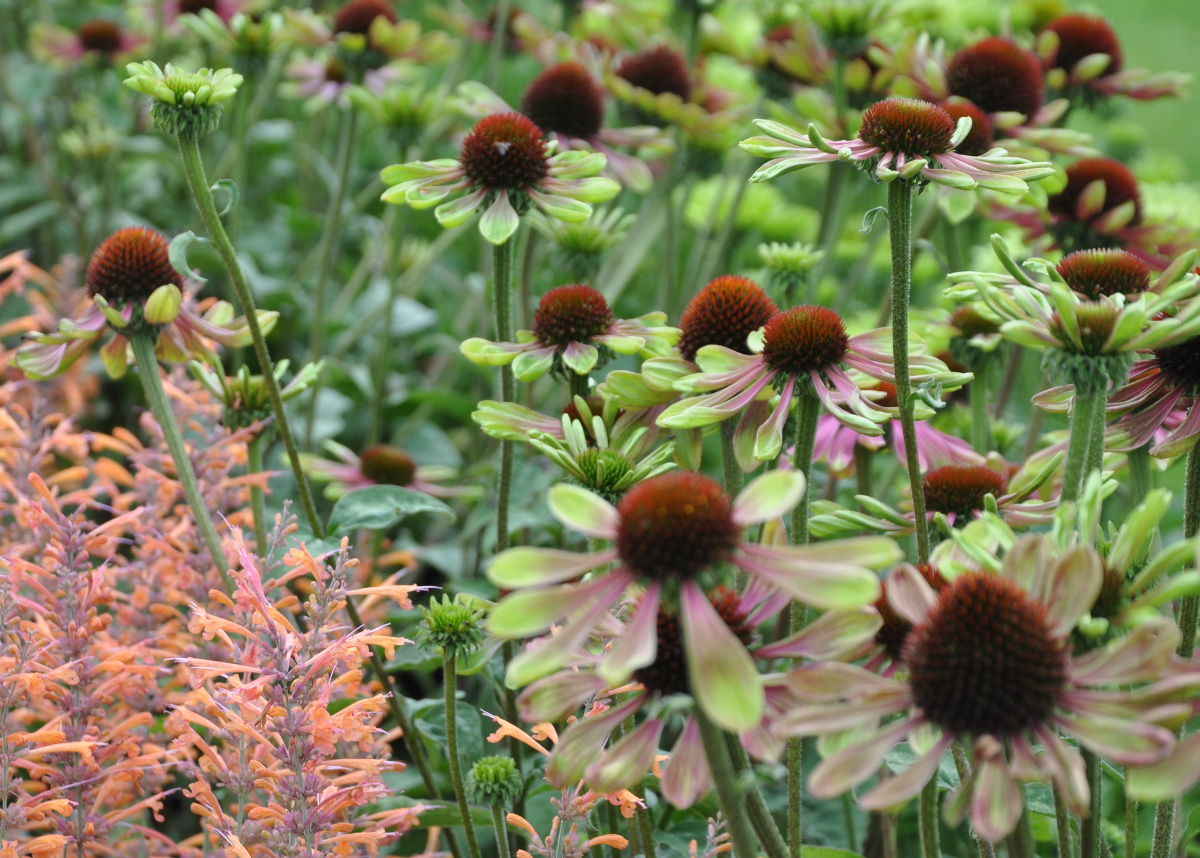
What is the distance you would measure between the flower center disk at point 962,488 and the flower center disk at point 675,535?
42 cm

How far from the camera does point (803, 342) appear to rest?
0.81 meters

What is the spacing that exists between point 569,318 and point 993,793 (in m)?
0.59

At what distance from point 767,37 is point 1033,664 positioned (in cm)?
155

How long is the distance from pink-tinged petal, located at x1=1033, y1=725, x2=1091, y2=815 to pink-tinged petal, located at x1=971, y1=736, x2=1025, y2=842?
0.8 inches

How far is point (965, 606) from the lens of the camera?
0.54 m

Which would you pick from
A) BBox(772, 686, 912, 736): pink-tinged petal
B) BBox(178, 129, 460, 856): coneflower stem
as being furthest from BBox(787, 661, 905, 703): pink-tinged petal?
BBox(178, 129, 460, 856): coneflower stem

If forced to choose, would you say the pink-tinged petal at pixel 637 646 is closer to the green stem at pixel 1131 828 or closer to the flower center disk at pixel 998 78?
the green stem at pixel 1131 828

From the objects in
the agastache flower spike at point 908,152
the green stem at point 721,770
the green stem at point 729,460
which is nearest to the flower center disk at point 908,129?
the agastache flower spike at point 908,152

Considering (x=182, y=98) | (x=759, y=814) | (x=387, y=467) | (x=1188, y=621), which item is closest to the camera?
(x=759, y=814)

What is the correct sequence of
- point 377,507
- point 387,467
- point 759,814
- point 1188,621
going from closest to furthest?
point 759,814 < point 1188,621 < point 377,507 < point 387,467

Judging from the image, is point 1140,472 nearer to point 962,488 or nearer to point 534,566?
point 962,488

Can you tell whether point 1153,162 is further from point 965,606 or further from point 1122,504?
point 965,606

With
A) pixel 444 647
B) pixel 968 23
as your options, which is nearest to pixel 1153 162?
pixel 968 23

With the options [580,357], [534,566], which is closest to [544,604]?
[534,566]
